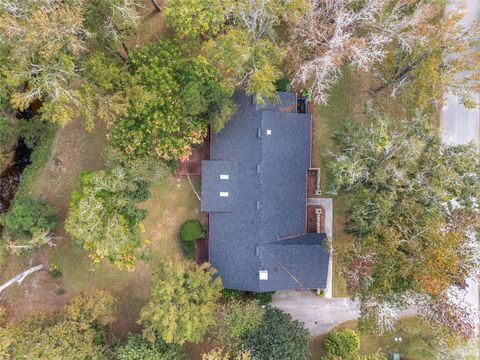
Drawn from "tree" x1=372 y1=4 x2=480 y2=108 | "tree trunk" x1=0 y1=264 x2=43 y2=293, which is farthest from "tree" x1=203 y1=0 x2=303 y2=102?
"tree trunk" x1=0 y1=264 x2=43 y2=293

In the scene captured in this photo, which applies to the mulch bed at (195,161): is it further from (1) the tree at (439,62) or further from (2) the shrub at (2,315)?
(2) the shrub at (2,315)

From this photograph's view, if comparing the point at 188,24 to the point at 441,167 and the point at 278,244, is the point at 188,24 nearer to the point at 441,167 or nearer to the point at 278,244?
the point at 278,244

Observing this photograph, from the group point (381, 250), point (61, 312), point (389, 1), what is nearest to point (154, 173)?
point (61, 312)

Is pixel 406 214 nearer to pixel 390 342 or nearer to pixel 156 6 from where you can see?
pixel 390 342

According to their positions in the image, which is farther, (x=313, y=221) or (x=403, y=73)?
(x=313, y=221)

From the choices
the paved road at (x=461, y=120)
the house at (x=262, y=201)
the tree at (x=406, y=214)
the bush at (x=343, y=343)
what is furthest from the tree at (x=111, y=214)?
the paved road at (x=461, y=120)

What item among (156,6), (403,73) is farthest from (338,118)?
(156,6)
